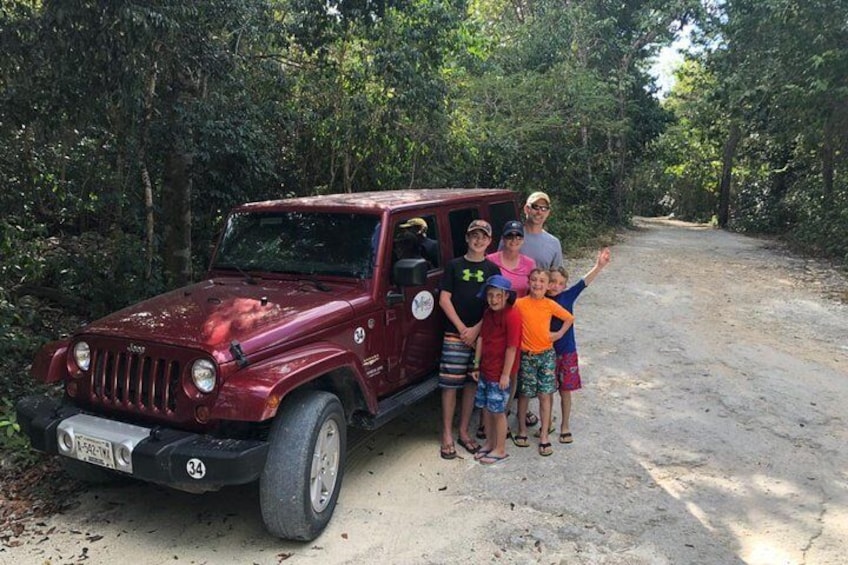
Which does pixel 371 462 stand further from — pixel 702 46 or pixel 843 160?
pixel 702 46

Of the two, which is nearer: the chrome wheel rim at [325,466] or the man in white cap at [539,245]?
the chrome wheel rim at [325,466]

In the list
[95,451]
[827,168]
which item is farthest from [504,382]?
[827,168]

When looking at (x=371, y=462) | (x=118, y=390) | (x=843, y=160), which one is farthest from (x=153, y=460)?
(x=843, y=160)

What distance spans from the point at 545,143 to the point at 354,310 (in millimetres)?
13637

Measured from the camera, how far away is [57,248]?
25.3ft

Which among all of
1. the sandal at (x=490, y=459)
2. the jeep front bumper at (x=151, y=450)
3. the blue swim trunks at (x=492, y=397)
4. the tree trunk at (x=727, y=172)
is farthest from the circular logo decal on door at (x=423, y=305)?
the tree trunk at (x=727, y=172)

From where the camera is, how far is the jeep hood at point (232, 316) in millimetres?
3438

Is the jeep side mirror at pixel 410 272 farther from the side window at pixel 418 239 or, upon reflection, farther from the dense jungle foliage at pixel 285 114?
the dense jungle foliage at pixel 285 114

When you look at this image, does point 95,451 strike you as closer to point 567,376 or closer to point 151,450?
point 151,450

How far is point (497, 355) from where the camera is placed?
173 inches

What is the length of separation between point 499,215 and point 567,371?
1.79 m

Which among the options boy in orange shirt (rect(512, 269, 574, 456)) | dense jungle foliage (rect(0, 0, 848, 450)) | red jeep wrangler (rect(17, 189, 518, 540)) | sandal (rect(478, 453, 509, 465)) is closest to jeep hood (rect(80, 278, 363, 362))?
red jeep wrangler (rect(17, 189, 518, 540))

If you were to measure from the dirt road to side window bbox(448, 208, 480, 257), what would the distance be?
4.69 feet

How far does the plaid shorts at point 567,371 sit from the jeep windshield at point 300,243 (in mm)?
1650
